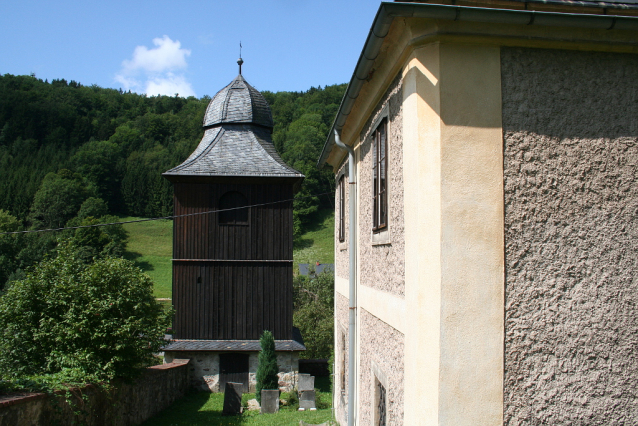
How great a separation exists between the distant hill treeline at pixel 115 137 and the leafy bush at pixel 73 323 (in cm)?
4602

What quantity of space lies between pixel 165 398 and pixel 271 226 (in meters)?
6.49

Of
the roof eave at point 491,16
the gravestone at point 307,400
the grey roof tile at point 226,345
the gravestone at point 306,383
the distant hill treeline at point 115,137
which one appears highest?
the distant hill treeline at point 115,137

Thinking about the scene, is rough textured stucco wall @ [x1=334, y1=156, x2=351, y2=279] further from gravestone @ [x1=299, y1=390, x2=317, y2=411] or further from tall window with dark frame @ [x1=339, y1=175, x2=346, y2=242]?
gravestone @ [x1=299, y1=390, x2=317, y2=411]

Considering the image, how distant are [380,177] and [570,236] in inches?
84.1

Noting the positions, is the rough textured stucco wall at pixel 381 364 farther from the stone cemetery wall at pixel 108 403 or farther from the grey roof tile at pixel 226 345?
the grey roof tile at pixel 226 345

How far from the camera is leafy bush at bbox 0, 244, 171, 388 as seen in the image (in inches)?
413

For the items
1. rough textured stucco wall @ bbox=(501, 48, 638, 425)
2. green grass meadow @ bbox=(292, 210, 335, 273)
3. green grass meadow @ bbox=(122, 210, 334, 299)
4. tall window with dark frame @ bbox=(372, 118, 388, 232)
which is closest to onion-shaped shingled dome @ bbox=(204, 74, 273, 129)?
tall window with dark frame @ bbox=(372, 118, 388, 232)

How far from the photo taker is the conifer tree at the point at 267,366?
661 inches

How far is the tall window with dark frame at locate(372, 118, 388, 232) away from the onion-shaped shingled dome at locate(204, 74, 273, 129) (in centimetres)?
1511

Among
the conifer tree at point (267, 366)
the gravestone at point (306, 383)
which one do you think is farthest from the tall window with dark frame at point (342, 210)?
the conifer tree at point (267, 366)

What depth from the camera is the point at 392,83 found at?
16.0 feet

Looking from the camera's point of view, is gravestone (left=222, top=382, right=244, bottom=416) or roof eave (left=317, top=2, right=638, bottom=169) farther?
gravestone (left=222, top=382, right=244, bottom=416)

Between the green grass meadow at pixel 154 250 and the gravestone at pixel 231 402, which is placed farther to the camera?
the green grass meadow at pixel 154 250

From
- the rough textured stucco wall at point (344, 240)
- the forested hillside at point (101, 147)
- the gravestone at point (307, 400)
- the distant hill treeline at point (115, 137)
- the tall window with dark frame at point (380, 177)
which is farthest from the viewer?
the distant hill treeline at point (115, 137)
